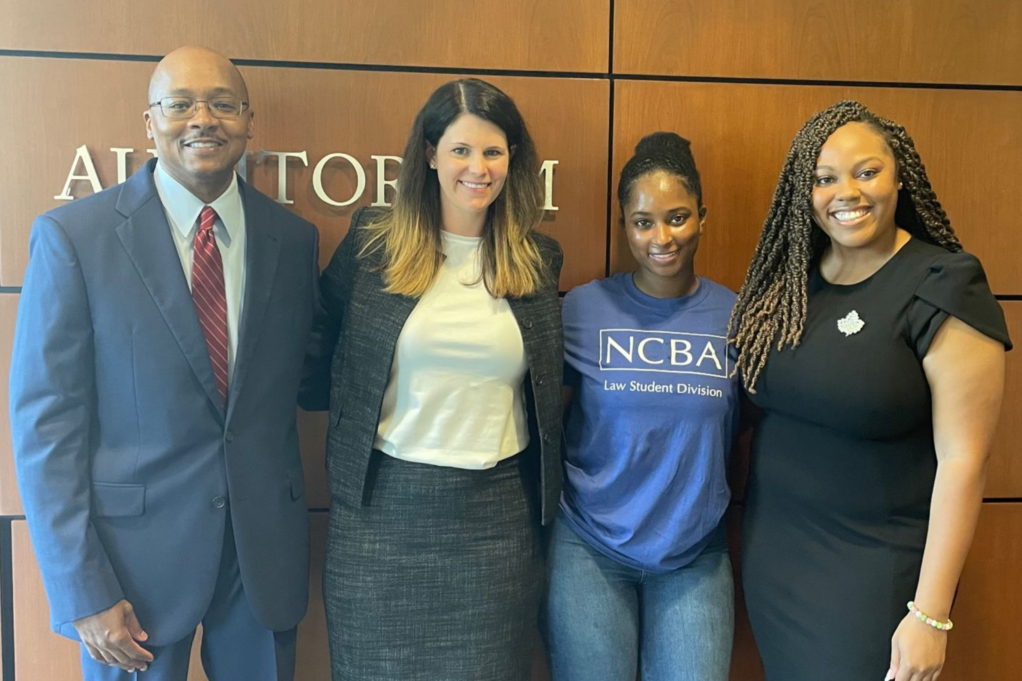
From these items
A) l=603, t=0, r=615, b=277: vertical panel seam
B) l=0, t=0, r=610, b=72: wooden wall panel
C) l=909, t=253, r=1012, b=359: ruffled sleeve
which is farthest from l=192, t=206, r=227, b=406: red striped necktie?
l=909, t=253, r=1012, b=359: ruffled sleeve

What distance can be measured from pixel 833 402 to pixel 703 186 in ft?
3.27

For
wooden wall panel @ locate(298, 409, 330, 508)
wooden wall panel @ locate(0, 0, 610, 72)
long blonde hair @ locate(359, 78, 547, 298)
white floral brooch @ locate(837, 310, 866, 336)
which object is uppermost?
wooden wall panel @ locate(0, 0, 610, 72)

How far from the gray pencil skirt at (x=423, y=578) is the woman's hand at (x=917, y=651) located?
0.94 m

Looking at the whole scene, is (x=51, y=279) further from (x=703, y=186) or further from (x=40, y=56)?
(x=703, y=186)

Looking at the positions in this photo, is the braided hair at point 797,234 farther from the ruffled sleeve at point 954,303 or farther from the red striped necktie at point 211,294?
the red striped necktie at point 211,294

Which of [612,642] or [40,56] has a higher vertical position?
[40,56]

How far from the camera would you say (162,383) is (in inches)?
66.0

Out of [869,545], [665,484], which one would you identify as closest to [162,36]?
[665,484]

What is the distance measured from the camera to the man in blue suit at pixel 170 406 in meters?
1.61

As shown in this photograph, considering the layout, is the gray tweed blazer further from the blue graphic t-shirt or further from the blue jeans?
the blue jeans

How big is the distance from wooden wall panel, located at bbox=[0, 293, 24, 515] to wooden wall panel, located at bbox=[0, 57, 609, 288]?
0.30 ft

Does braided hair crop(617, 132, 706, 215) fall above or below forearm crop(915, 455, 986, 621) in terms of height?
above

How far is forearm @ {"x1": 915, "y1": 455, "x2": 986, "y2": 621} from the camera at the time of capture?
163 cm

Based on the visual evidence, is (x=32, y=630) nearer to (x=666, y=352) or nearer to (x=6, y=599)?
(x=6, y=599)
